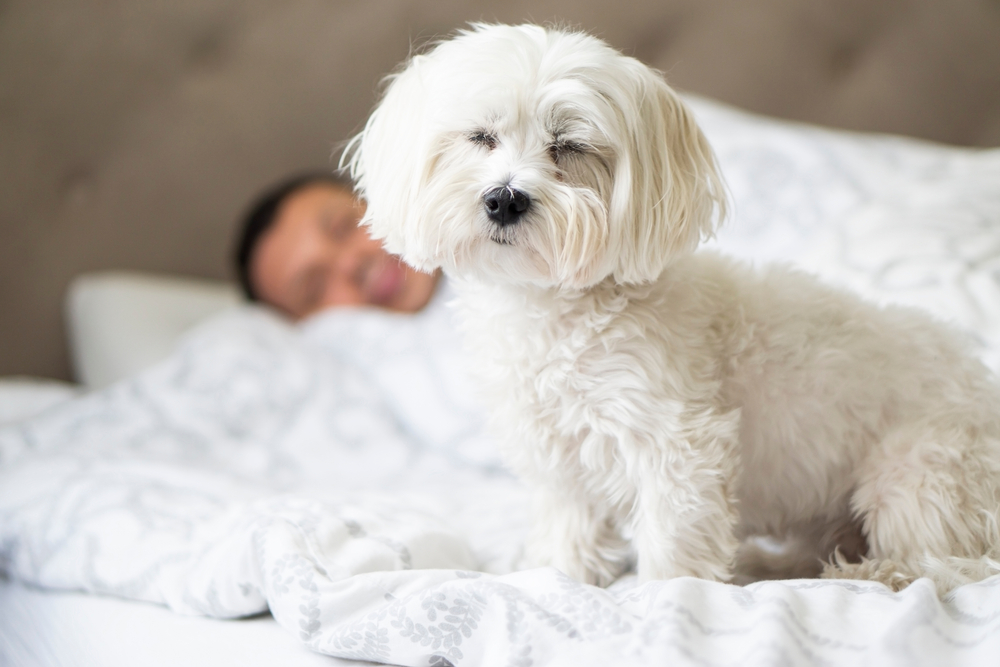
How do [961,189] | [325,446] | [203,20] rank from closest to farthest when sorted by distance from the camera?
[961,189] < [325,446] < [203,20]

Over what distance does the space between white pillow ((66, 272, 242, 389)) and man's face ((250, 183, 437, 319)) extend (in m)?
0.26

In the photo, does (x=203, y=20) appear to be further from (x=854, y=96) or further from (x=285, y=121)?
(x=854, y=96)

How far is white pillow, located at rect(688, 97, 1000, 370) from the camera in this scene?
1.25 m

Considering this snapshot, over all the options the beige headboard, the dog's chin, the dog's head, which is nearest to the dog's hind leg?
the dog's head

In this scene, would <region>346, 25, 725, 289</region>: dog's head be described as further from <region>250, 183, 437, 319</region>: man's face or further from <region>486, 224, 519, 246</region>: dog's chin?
<region>250, 183, 437, 319</region>: man's face

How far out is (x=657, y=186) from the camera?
90 cm

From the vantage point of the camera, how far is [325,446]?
5.48ft

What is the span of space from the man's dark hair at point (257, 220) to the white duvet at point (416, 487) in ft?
0.87

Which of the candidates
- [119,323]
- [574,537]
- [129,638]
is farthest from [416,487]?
[119,323]

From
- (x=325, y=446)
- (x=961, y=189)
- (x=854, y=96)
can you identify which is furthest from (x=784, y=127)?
(x=325, y=446)

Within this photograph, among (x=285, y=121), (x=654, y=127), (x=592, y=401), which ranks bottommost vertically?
(x=592, y=401)

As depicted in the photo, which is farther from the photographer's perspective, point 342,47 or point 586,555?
point 342,47

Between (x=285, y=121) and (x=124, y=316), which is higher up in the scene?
(x=285, y=121)

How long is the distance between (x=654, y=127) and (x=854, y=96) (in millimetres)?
1652
